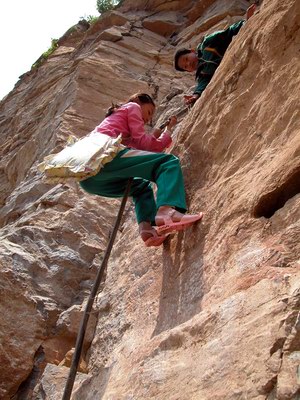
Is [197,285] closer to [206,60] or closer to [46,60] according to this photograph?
[206,60]

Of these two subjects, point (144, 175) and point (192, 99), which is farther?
point (192, 99)

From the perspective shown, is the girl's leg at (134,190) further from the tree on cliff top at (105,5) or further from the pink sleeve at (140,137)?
the tree on cliff top at (105,5)

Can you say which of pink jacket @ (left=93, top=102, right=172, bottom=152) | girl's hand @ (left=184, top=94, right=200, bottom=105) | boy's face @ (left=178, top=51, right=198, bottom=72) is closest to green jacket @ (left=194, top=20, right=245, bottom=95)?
girl's hand @ (left=184, top=94, right=200, bottom=105)

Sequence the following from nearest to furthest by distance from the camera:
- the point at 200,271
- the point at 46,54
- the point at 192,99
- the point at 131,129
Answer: the point at 200,271 → the point at 131,129 → the point at 192,99 → the point at 46,54

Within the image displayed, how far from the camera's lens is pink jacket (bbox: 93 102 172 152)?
4.94 meters

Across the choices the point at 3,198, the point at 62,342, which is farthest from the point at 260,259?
the point at 3,198

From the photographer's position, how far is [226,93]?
4.70 m

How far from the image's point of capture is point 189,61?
6.79 metres

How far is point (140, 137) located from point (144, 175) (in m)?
0.54

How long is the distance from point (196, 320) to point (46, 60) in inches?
598

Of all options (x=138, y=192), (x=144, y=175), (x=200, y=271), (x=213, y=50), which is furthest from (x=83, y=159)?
(x=213, y=50)

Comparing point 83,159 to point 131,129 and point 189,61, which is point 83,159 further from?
point 189,61

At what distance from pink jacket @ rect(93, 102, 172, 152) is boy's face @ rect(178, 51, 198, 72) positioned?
194 cm

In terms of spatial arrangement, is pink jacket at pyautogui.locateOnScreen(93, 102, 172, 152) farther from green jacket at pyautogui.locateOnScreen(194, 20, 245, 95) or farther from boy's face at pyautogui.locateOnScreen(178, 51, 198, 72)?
boy's face at pyautogui.locateOnScreen(178, 51, 198, 72)
